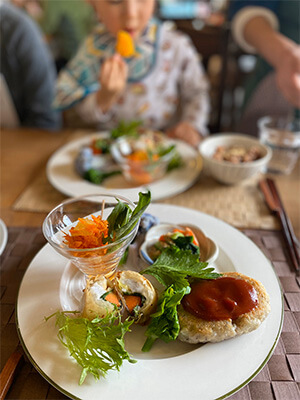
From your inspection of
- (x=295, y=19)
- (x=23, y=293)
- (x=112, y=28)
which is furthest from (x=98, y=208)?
(x=295, y=19)

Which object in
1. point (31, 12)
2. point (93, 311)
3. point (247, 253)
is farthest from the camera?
point (31, 12)

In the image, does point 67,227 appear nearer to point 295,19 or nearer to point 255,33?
point 255,33

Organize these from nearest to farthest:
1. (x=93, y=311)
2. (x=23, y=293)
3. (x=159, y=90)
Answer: (x=93, y=311) < (x=23, y=293) < (x=159, y=90)

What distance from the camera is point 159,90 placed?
178cm

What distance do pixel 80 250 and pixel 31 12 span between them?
4.12 m

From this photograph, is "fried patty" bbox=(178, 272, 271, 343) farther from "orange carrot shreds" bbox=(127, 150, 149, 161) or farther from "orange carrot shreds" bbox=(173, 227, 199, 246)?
"orange carrot shreds" bbox=(127, 150, 149, 161)

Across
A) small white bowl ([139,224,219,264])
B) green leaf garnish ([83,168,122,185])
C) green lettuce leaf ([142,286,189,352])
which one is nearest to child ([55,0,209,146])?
green leaf garnish ([83,168,122,185])

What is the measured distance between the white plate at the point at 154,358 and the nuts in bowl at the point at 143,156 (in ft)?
1.59

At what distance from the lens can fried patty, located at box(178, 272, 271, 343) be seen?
0.65 metres

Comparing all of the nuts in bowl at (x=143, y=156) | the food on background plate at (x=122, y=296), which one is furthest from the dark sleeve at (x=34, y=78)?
the food on background plate at (x=122, y=296)

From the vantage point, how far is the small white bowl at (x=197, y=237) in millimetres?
841

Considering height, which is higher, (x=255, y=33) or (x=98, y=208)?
(x=255, y=33)

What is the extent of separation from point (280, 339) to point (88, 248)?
413 millimetres

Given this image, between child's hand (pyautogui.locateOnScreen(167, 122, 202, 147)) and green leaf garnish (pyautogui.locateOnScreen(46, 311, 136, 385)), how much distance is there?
962 millimetres
